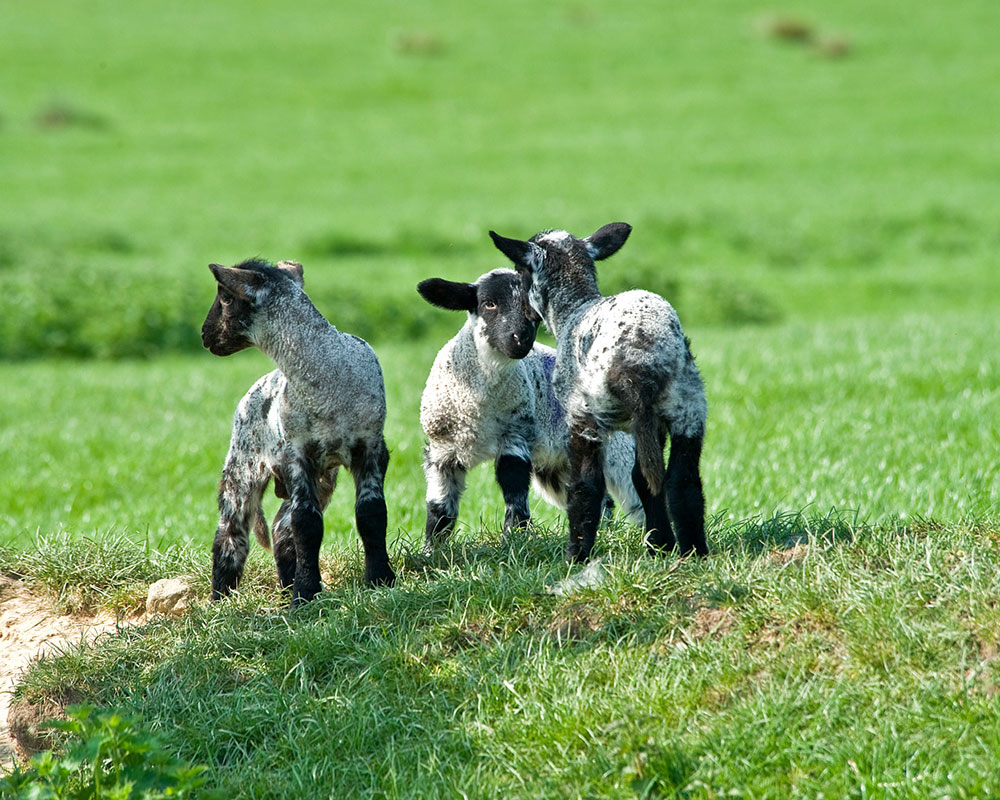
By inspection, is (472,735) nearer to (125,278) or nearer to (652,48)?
(125,278)

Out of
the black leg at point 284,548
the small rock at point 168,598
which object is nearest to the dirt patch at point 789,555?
the black leg at point 284,548

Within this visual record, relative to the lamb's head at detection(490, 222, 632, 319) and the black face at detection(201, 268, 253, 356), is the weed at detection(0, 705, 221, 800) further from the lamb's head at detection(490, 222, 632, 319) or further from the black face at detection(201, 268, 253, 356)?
the lamb's head at detection(490, 222, 632, 319)

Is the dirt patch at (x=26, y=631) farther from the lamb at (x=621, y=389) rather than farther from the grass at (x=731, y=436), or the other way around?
the lamb at (x=621, y=389)

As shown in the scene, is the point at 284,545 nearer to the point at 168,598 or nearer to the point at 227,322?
the point at 168,598

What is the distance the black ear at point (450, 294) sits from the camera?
6836mm

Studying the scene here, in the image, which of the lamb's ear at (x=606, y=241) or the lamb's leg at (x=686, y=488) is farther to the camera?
the lamb's ear at (x=606, y=241)

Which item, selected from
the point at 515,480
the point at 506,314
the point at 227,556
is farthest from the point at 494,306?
the point at 227,556

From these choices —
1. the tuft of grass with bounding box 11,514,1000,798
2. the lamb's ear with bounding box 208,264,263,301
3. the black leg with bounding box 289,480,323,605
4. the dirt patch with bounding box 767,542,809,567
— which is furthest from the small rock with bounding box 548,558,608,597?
the lamb's ear with bounding box 208,264,263,301

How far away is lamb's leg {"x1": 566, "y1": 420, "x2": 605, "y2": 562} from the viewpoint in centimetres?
623

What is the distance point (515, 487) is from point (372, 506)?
3.32 ft

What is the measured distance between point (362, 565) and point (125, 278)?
15128mm

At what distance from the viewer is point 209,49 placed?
4769 centimetres

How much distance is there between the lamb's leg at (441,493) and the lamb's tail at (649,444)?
5.73 feet

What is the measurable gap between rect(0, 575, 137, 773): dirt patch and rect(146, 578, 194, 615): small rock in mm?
230
